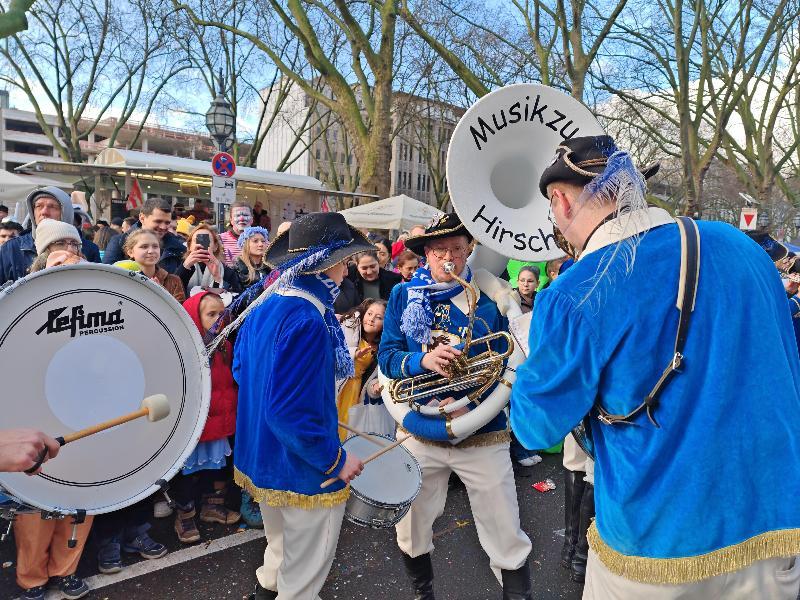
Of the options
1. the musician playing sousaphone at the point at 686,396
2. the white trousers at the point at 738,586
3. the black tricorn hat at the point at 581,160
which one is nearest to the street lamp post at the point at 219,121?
the black tricorn hat at the point at 581,160

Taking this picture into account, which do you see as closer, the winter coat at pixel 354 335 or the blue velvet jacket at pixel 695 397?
the blue velvet jacket at pixel 695 397

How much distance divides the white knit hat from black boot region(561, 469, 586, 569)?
3.57 metres

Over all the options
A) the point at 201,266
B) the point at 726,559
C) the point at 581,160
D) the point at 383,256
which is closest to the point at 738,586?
the point at 726,559

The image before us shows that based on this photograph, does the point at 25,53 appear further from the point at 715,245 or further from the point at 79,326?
the point at 715,245

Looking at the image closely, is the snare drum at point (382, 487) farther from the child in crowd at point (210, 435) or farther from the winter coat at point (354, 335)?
the winter coat at point (354, 335)

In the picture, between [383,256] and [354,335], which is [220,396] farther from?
[383,256]

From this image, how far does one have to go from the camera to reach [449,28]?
15859 millimetres

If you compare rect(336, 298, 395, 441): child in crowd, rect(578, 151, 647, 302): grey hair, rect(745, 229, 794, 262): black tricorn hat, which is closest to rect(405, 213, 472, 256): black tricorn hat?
rect(578, 151, 647, 302): grey hair

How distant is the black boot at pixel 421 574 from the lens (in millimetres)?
2920

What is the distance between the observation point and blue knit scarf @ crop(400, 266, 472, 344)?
2947 mm

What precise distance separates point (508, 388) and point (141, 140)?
60124mm

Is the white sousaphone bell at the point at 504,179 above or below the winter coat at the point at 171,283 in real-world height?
above

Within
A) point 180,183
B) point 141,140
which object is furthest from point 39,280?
point 141,140

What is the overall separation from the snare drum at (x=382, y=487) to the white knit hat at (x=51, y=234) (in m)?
2.48
